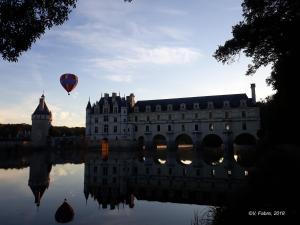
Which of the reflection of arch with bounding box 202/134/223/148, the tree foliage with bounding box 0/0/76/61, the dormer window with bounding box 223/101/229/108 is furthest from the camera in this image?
the reflection of arch with bounding box 202/134/223/148

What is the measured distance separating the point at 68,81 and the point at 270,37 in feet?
71.5

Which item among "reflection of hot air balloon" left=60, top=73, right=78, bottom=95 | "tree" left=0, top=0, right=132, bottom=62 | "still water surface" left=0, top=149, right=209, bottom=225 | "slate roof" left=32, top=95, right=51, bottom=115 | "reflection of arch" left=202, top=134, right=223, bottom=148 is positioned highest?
"slate roof" left=32, top=95, right=51, bottom=115

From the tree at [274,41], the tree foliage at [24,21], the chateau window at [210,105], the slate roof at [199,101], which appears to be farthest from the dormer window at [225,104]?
the tree foliage at [24,21]

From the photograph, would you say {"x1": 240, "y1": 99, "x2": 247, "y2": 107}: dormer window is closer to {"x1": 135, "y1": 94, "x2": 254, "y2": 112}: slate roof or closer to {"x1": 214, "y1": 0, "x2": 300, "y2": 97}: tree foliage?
{"x1": 135, "y1": 94, "x2": 254, "y2": 112}: slate roof

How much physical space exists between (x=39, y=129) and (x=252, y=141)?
4764cm

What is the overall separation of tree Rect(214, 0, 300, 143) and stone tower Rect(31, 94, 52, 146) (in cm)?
5683

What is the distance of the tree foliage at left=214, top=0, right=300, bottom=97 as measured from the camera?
47.8 feet

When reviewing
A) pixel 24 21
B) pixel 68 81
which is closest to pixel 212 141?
pixel 68 81

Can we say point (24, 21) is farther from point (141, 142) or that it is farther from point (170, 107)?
point (141, 142)

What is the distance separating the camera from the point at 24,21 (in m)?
9.88

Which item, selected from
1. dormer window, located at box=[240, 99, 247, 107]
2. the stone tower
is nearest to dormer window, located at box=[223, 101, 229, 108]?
dormer window, located at box=[240, 99, 247, 107]

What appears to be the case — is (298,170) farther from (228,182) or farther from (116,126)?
(116,126)

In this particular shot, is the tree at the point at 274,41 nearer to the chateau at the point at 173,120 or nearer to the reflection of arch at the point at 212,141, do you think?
the chateau at the point at 173,120

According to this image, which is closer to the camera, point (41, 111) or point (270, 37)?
point (270, 37)
